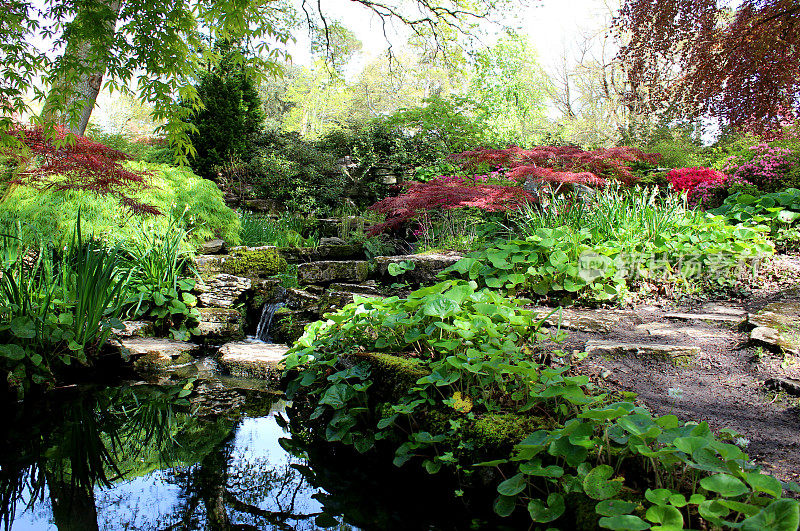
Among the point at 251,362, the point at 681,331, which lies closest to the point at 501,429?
the point at 681,331

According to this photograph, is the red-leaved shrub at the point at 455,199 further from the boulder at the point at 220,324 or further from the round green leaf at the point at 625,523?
the round green leaf at the point at 625,523

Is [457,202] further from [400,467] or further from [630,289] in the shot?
[400,467]

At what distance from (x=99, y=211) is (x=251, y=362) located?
106 inches

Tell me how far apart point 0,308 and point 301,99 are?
59.4 ft

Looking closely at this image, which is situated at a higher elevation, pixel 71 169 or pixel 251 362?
pixel 71 169

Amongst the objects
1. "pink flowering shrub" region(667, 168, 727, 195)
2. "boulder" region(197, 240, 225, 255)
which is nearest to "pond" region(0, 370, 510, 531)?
"boulder" region(197, 240, 225, 255)

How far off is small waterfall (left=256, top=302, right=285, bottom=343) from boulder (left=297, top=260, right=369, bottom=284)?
1.72 ft

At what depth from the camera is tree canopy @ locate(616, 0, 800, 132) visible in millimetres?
4586

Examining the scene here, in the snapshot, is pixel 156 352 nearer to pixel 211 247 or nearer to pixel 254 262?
pixel 254 262

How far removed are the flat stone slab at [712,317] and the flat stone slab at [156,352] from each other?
12.8 feet

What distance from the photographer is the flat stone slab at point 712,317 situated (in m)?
2.96

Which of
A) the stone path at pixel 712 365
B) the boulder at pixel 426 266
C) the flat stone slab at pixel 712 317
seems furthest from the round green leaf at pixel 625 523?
the boulder at pixel 426 266

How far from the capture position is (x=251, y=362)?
12.7 ft

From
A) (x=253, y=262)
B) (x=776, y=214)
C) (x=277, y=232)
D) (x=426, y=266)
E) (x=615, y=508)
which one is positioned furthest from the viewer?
(x=277, y=232)
